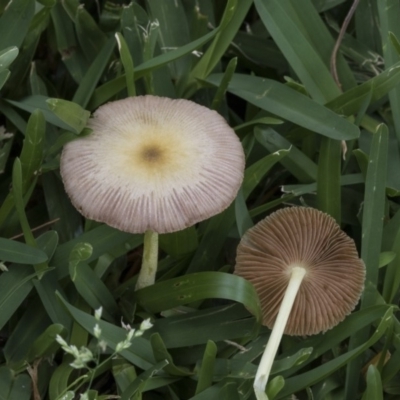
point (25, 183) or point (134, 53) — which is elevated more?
point (134, 53)

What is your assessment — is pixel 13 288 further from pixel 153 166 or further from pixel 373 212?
pixel 373 212

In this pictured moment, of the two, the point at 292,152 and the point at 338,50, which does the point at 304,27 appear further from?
the point at 292,152

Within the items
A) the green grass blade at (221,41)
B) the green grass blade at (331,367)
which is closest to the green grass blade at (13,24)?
the green grass blade at (221,41)

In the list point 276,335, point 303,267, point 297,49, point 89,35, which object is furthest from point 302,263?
point 89,35

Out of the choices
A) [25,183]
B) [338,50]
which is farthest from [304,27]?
[25,183]

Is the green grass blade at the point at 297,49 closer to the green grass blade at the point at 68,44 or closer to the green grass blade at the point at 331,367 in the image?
the green grass blade at the point at 68,44

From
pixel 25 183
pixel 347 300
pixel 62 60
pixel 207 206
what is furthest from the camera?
pixel 62 60
